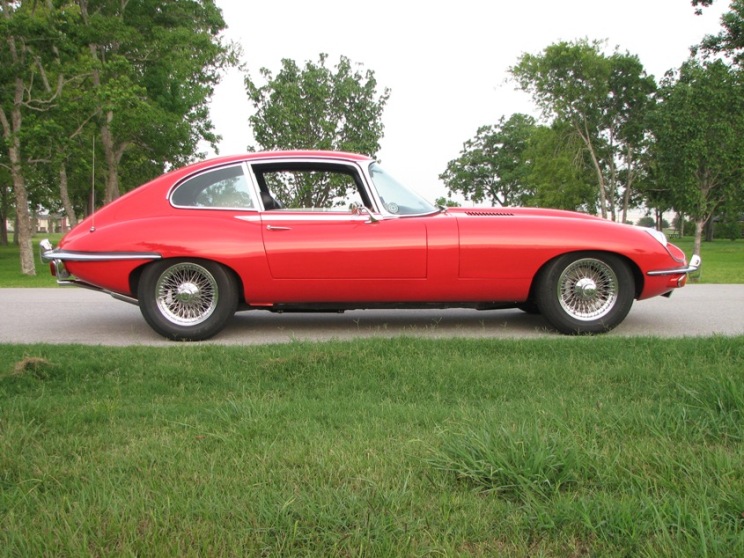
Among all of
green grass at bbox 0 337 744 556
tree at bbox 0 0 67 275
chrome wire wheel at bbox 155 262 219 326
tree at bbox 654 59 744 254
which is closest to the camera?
green grass at bbox 0 337 744 556

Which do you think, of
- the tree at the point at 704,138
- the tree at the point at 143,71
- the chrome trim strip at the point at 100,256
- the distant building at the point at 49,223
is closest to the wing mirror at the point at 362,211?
the chrome trim strip at the point at 100,256

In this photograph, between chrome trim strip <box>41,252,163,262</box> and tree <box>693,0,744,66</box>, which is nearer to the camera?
chrome trim strip <box>41,252,163,262</box>

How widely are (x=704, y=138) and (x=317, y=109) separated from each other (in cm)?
1496

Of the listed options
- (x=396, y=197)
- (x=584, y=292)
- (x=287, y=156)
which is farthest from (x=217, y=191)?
(x=584, y=292)

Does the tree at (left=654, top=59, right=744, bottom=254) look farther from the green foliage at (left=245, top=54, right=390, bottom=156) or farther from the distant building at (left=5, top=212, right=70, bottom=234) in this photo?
the distant building at (left=5, top=212, right=70, bottom=234)

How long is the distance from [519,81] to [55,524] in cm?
3976

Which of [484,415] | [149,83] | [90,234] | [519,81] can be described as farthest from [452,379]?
[519,81]

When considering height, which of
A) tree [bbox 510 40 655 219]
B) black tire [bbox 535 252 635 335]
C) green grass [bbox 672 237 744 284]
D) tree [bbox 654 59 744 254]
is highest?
tree [bbox 510 40 655 219]

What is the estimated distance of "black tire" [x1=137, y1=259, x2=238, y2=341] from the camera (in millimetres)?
5160

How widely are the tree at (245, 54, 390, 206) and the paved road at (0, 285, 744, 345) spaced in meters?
19.5

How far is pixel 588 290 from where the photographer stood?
5.24 m

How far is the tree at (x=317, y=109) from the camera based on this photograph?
85.4ft

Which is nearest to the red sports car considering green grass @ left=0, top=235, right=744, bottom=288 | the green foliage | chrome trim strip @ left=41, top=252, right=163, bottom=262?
chrome trim strip @ left=41, top=252, right=163, bottom=262

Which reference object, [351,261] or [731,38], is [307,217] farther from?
[731,38]
